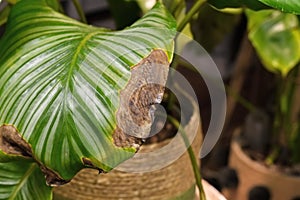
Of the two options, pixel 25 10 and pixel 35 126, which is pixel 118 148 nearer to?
pixel 35 126

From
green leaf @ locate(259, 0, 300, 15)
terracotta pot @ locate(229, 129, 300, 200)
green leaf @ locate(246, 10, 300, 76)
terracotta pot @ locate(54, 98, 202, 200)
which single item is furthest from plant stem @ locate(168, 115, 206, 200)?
terracotta pot @ locate(229, 129, 300, 200)

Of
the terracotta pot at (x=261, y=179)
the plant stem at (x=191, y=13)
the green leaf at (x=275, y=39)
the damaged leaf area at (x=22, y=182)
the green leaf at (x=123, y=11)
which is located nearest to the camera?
the damaged leaf area at (x=22, y=182)

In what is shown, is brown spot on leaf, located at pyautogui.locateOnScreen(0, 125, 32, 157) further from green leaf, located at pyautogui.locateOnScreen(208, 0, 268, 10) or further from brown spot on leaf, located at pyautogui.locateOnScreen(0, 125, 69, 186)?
green leaf, located at pyautogui.locateOnScreen(208, 0, 268, 10)

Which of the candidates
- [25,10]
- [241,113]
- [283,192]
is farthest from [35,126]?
[241,113]

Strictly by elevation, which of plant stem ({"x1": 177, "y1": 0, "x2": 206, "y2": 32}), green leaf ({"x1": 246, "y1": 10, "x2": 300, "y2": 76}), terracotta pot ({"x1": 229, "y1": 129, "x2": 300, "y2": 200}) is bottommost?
terracotta pot ({"x1": 229, "y1": 129, "x2": 300, "y2": 200})

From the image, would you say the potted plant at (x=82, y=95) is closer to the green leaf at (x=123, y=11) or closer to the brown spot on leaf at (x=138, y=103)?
the brown spot on leaf at (x=138, y=103)

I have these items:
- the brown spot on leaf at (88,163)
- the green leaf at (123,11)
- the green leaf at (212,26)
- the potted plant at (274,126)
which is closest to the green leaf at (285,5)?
the brown spot on leaf at (88,163)

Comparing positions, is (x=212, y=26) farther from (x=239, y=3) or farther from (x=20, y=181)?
(x=20, y=181)
